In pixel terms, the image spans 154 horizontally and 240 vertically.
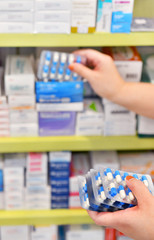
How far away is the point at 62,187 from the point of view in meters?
1.63

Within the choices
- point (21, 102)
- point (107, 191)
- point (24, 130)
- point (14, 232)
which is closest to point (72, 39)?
point (21, 102)

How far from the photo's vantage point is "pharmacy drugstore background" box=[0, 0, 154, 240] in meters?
1.29

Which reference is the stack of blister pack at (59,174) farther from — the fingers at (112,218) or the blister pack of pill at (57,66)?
the fingers at (112,218)

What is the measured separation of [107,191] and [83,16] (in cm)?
59

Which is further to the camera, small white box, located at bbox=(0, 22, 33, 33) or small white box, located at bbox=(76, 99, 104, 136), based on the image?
small white box, located at bbox=(76, 99, 104, 136)

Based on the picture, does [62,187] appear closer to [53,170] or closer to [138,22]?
[53,170]

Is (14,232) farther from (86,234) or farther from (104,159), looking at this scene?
(104,159)

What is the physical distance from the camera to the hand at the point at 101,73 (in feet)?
4.38

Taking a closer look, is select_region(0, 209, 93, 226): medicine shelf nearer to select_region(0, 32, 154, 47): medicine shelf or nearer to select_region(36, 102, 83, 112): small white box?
select_region(36, 102, 83, 112): small white box

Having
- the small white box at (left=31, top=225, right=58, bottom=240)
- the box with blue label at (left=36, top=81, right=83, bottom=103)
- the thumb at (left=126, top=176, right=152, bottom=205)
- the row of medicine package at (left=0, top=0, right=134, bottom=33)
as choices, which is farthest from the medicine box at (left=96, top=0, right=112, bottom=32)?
the small white box at (left=31, top=225, right=58, bottom=240)

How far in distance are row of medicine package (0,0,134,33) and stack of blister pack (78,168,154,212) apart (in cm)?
50

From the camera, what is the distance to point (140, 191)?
1021mm

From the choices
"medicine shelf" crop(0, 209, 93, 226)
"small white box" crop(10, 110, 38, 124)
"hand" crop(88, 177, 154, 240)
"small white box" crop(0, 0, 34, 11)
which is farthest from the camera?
"medicine shelf" crop(0, 209, 93, 226)

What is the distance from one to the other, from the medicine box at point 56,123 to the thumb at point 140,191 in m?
0.52
